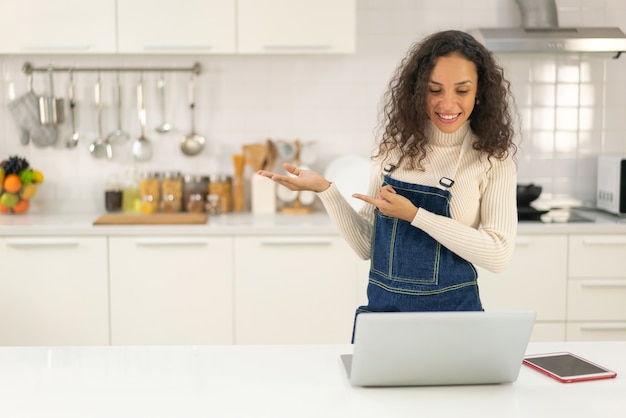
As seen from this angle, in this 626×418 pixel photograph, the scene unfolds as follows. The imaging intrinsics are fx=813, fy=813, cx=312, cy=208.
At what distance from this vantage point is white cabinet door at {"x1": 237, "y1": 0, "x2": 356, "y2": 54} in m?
3.62

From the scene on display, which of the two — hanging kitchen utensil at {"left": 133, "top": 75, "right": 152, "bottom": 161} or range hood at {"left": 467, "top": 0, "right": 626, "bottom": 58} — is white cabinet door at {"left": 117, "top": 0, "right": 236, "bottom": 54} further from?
range hood at {"left": 467, "top": 0, "right": 626, "bottom": 58}

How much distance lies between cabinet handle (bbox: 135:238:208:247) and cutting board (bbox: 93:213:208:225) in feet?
0.34

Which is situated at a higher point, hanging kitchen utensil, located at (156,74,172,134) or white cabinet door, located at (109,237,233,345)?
hanging kitchen utensil, located at (156,74,172,134)

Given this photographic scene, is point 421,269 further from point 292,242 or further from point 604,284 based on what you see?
point 604,284

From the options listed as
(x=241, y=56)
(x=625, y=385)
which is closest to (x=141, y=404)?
(x=625, y=385)

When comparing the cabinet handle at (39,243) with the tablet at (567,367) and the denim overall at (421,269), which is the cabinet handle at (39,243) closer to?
the denim overall at (421,269)

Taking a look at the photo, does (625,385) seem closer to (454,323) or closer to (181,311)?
(454,323)

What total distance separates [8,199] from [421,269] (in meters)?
2.43

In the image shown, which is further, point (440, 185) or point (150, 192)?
point (150, 192)

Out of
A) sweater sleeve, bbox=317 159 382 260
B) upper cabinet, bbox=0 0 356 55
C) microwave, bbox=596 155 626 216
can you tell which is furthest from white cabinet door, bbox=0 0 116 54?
microwave, bbox=596 155 626 216

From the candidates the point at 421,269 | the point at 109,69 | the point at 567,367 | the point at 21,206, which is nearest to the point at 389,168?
the point at 421,269

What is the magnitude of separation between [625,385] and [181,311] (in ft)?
7.26

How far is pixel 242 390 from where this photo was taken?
1.65 metres

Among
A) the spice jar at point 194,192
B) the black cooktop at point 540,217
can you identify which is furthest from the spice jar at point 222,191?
the black cooktop at point 540,217
